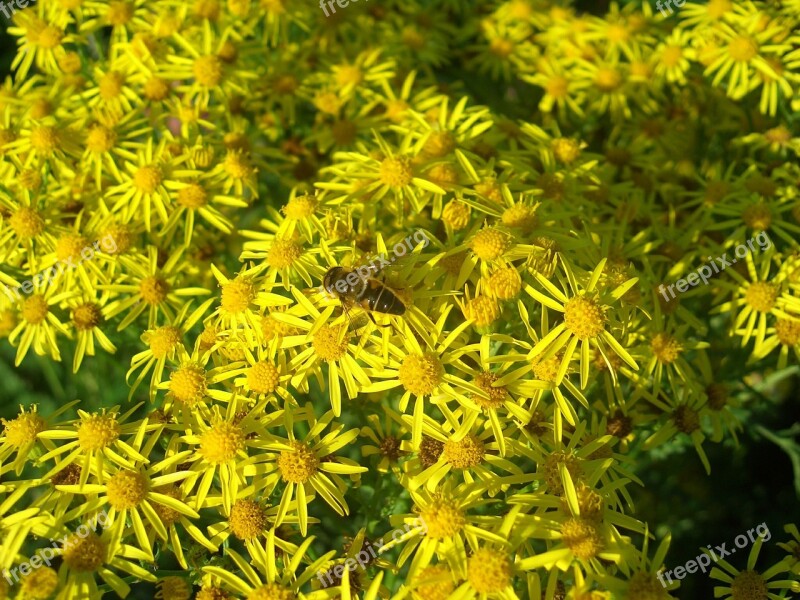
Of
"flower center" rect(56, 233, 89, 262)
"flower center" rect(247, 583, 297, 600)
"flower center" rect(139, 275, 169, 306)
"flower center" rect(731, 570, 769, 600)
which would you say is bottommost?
"flower center" rect(731, 570, 769, 600)

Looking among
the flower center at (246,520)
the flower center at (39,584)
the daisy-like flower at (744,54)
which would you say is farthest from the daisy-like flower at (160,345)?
the daisy-like flower at (744,54)

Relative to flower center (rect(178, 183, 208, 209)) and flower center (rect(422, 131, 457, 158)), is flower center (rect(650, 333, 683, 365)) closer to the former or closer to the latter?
flower center (rect(422, 131, 457, 158))

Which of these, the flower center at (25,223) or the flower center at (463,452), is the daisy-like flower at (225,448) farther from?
the flower center at (25,223)

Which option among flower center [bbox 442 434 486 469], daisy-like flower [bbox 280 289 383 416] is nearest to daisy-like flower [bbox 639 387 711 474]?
flower center [bbox 442 434 486 469]

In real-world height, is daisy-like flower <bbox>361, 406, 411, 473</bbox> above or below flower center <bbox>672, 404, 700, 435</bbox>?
above

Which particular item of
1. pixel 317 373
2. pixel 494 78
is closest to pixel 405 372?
pixel 317 373

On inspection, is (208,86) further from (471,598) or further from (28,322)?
(471,598)
